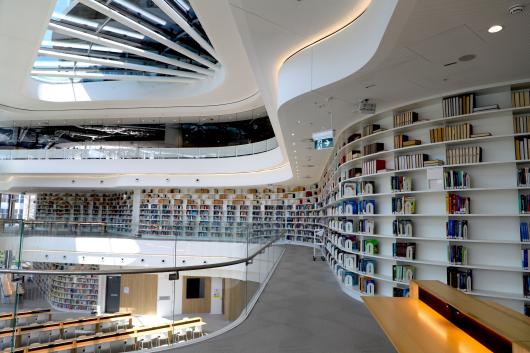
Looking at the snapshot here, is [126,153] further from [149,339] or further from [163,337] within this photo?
[163,337]

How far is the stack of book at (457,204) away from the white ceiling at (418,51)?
4.37 ft

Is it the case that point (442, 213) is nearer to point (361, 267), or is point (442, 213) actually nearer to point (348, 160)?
point (361, 267)

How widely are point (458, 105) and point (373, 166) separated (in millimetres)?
1460

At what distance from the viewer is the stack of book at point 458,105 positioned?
168 inches

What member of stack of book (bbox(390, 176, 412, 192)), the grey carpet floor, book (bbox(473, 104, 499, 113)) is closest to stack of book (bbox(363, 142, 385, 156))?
stack of book (bbox(390, 176, 412, 192))

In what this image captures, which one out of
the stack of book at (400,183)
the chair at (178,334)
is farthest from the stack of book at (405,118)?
the chair at (178,334)

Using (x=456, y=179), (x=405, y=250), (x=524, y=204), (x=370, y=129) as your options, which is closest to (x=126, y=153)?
(x=370, y=129)

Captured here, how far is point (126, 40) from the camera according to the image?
33.2ft

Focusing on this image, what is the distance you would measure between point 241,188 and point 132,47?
833 centimetres

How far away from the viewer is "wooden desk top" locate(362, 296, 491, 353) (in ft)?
6.47

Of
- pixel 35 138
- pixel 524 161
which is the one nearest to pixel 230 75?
pixel 524 161

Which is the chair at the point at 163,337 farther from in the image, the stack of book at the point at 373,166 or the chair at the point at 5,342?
the stack of book at the point at 373,166

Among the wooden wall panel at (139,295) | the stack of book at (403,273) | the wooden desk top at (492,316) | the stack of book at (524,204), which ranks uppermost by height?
the stack of book at (524,204)

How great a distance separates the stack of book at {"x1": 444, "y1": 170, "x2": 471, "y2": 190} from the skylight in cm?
637
